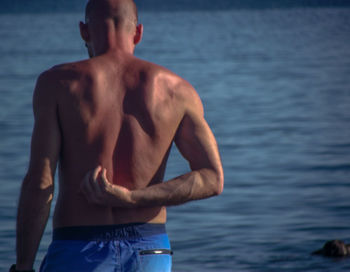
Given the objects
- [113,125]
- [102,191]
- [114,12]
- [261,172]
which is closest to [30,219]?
[102,191]

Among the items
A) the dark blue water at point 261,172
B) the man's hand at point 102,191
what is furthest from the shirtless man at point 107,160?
the dark blue water at point 261,172

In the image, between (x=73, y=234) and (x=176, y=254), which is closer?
(x=73, y=234)

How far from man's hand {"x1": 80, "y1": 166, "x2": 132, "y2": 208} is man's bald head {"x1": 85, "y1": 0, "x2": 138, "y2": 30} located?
1.66 feet

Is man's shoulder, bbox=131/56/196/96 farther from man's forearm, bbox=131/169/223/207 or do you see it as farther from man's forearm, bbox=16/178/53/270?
man's forearm, bbox=16/178/53/270

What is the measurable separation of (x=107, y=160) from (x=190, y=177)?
0.29m

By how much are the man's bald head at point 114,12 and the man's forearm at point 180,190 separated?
1.77 feet

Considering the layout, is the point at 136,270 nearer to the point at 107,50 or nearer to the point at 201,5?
the point at 107,50

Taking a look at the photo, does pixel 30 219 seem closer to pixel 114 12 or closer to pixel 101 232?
pixel 101 232

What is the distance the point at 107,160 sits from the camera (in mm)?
2590

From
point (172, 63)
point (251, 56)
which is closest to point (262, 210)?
point (172, 63)

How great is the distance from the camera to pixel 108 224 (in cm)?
262

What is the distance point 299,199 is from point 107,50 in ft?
25.2

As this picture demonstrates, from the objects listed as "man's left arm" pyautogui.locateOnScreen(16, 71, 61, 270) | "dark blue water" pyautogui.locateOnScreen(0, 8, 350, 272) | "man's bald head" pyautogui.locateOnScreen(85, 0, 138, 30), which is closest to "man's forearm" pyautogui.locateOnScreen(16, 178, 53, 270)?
"man's left arm" pyautogui.locateOnScreen(16, 71, 61, 270)

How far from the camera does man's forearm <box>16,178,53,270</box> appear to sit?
258 cm
